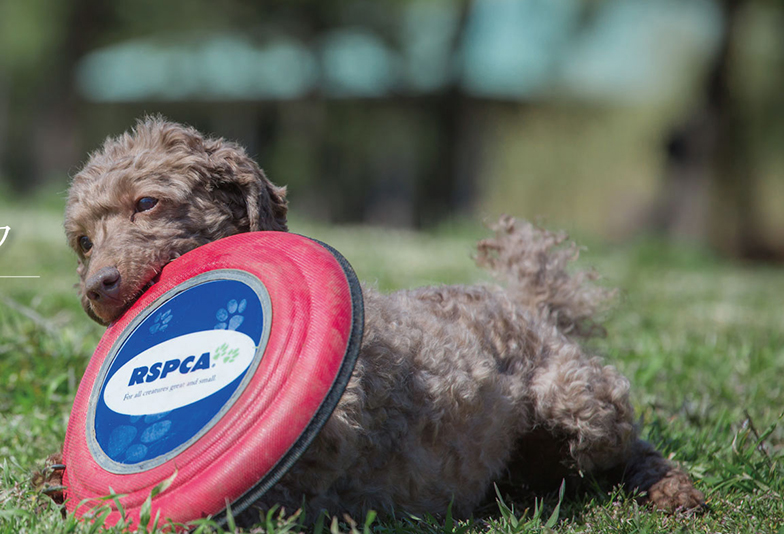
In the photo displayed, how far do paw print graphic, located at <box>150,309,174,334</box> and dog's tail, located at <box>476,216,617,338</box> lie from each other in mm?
A: 1798

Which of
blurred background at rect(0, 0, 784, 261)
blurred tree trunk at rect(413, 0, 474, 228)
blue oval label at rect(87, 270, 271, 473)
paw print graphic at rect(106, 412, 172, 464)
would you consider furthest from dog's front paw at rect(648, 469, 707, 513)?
blurred tree trunk at rect(413, 0, 474, 228)

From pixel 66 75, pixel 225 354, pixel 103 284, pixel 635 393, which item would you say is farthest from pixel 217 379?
pixel 66 75

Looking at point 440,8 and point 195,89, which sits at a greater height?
point 440,8

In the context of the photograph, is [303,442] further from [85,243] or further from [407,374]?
[85,243]

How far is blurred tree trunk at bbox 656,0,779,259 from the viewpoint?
16.2 meters

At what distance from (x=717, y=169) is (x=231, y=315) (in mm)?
16580

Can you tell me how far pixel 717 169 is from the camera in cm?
1709

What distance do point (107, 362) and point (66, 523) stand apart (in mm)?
593

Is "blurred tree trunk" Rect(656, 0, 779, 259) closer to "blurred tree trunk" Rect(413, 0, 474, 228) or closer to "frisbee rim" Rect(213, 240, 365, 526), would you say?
"blurred tree trunk" Rect(413, 0, 474, 228)

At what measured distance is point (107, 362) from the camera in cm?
278

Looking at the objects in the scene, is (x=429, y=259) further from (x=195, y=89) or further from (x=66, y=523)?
(x=195, y=89)

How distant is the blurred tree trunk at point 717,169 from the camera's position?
636 inches

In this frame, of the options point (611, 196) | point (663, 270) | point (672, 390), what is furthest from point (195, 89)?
point (672, 390)

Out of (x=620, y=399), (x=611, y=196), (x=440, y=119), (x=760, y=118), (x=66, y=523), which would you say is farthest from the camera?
(x=440, y=119)
